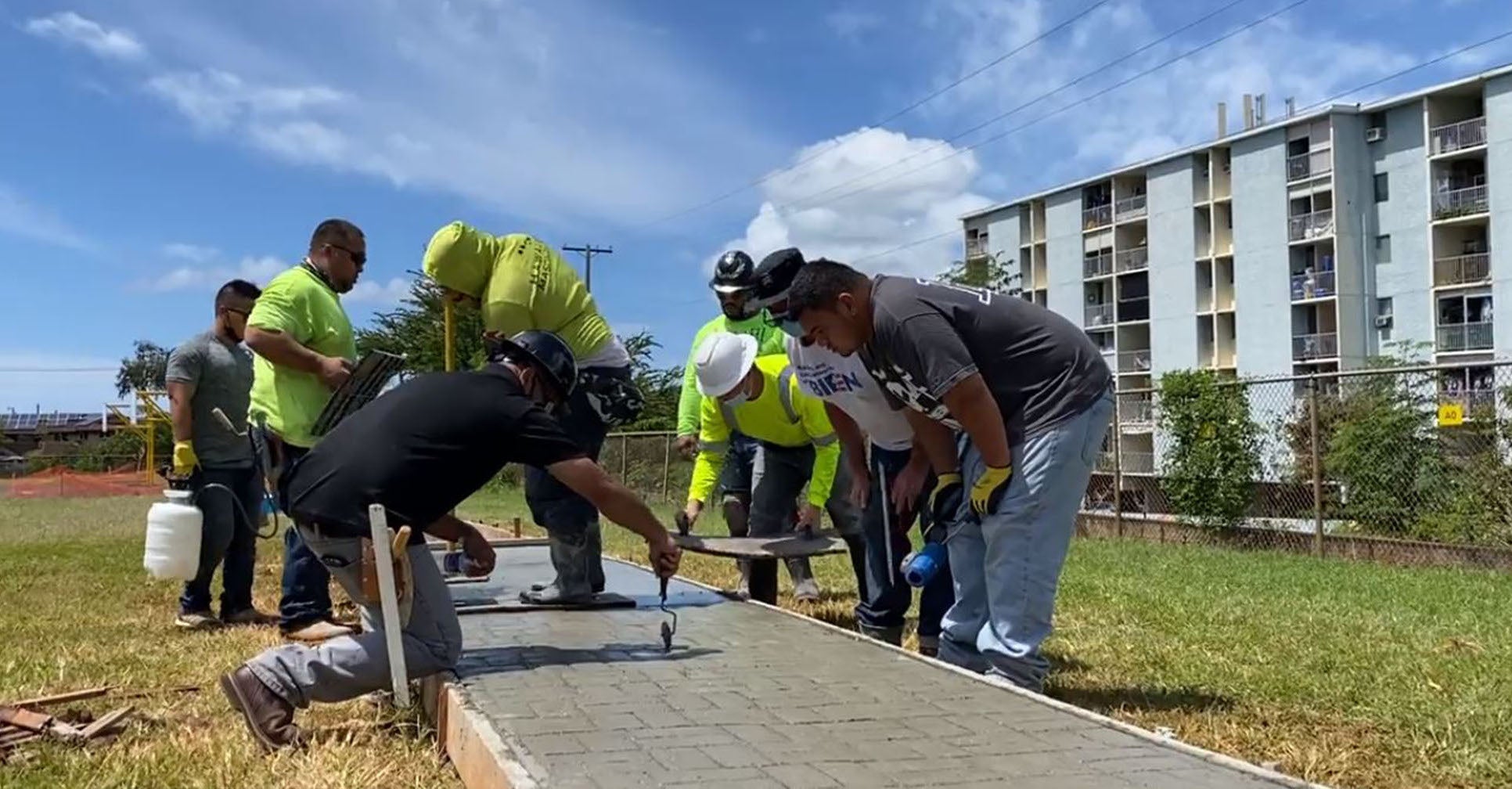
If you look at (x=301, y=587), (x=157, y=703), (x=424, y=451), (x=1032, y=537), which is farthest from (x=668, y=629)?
(x=301, y=587)

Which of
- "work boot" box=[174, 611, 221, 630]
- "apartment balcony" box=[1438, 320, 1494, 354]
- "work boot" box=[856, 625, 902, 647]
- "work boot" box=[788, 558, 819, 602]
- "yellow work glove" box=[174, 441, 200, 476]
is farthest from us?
"apartment balcony" box=[1438, 320, 1494, 354]

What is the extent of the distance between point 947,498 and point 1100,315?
2459 inches

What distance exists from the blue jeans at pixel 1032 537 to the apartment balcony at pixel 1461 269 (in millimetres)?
49057

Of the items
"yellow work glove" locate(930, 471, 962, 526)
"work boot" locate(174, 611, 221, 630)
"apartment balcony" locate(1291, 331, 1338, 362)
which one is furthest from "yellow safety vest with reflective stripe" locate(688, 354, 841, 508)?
"apartment balcony" locate(1291, 331, 1338, 362)

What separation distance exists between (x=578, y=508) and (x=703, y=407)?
4.27 ft

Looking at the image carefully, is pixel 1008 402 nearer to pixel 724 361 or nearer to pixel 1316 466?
pixel 724 361

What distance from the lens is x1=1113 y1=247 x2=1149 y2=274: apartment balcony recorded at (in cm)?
6141

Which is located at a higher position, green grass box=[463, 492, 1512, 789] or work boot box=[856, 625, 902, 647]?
work boot box=[856, 625, 902, 647]

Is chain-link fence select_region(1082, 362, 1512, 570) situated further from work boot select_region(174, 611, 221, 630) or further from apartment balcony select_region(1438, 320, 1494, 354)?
apartment balcony select_region(1438, 320, 1494, 354)

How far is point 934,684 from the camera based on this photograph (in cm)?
385

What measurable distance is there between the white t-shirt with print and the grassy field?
81.4 inches

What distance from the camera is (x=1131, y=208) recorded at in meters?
62.4

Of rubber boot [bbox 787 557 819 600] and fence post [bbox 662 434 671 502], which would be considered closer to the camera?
rubber boot [bbox 787 557 819 600]

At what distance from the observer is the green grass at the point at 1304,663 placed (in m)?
3.71
